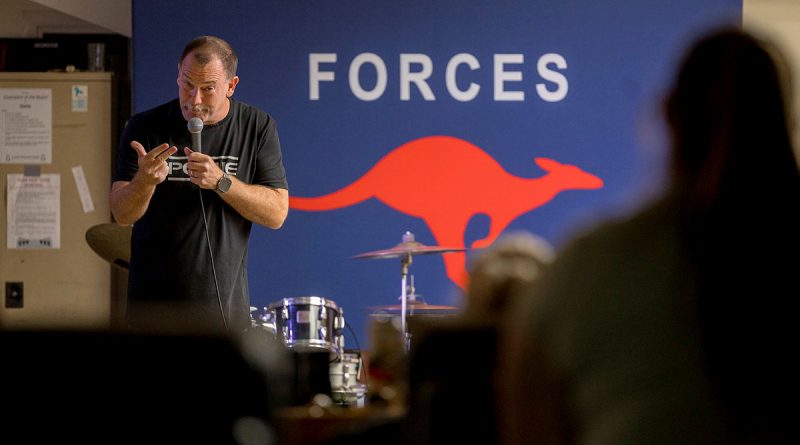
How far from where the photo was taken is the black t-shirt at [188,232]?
140 inches

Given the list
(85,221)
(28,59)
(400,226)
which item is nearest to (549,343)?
(400,226)

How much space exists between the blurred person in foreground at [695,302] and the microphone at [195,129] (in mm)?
2399

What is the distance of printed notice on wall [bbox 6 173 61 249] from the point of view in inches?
249

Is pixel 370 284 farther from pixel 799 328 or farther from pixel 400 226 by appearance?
pixel 799 328

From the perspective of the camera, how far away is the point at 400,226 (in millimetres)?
5785

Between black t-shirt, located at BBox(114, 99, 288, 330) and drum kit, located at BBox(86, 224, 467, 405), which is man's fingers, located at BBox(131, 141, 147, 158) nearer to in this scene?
black t-shirt, located at BBox(114, 99, 288, 330)

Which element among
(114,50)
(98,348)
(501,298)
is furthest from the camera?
(114,50)

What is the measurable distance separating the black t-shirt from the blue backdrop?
77.6 inches

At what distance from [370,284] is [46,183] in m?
2.06

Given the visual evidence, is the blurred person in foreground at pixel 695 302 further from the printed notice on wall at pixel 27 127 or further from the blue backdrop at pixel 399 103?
the printed notice on wall at pixel 27 127

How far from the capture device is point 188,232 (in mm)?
3576

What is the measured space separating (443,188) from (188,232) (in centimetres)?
240

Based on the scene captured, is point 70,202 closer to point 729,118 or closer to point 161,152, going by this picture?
point 161,152

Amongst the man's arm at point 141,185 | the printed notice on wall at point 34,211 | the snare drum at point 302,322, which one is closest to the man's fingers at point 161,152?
the man's arm at point 141,185
